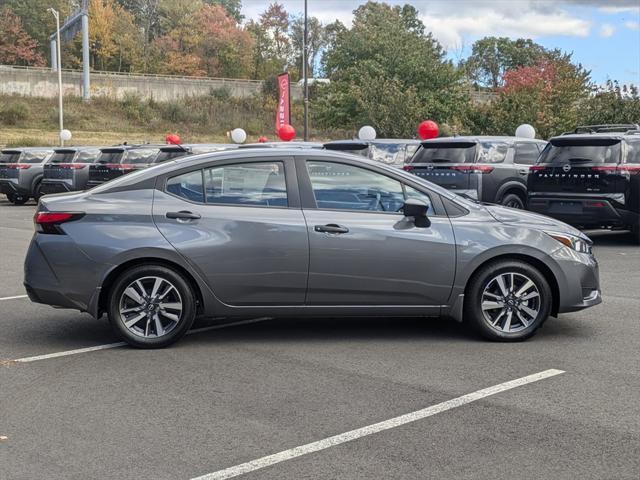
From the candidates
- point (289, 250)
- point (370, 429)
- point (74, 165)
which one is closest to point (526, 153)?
point (289, 250)

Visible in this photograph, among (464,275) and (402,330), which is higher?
(464,275)

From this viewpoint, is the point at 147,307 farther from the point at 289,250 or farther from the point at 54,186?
the point at 54,186

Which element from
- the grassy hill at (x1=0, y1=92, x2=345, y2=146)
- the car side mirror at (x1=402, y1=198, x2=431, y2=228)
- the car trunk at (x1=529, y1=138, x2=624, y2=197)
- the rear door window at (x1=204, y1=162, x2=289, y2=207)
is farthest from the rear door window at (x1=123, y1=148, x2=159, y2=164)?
the grassy hill at (x1=0, y1=92, x2=345, y2=146)

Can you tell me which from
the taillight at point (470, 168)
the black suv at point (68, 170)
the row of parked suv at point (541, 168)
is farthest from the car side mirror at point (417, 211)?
the black suv at point (68, 170)

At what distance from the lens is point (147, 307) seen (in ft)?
21.4

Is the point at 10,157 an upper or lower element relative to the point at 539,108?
lower

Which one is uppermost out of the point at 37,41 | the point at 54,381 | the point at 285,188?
the point at 37,41

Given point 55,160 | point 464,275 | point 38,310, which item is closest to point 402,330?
point 464,275

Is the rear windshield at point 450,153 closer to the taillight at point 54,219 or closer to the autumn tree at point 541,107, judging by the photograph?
the taillight at point 54,219

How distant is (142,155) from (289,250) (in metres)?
17.4

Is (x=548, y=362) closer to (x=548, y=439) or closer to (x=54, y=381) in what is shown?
(x=548, y=439)

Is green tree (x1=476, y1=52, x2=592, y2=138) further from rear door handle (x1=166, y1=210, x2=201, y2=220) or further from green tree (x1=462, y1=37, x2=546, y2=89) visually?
green tree (x1=462, y1=37, x2=546, y2=89)

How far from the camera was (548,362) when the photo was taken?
617cm

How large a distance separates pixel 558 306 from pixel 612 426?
2.17 m
